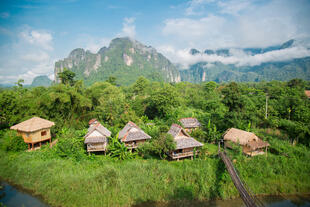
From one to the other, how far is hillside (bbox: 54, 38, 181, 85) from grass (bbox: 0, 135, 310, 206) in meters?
101

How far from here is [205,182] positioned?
43.9ft

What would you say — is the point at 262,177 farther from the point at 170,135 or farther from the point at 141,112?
the point at 141,112

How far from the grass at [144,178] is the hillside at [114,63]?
10068cm

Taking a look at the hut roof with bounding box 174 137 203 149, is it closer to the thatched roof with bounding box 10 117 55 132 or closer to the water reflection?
the water reflection

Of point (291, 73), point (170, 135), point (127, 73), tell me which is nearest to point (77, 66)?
point (127, 73)

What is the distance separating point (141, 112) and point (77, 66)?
127 metres

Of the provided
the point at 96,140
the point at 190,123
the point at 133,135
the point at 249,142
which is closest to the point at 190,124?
the point at 190,123

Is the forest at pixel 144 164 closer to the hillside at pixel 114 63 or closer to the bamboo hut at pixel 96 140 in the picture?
the bamboo hut at pixel 96 140

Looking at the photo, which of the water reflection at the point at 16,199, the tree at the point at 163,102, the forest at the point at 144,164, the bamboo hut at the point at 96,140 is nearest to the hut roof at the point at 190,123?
the forest at the point at 144,164

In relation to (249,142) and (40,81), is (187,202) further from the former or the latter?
(40,81)

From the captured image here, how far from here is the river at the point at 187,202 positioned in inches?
478

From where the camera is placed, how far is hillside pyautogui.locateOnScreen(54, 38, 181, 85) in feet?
415

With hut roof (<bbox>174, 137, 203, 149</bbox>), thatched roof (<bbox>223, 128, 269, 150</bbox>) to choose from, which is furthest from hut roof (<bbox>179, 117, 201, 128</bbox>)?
hut roof (<bbox>174, 137, 203, 149</bbox>)

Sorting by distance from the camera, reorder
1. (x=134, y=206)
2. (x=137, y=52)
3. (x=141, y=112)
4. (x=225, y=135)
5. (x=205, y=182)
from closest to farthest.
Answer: (x=134, y=206)
(x=205, y=182)
(x=225, y=135)
(x=141, y=112)
(x=137, y=52)
